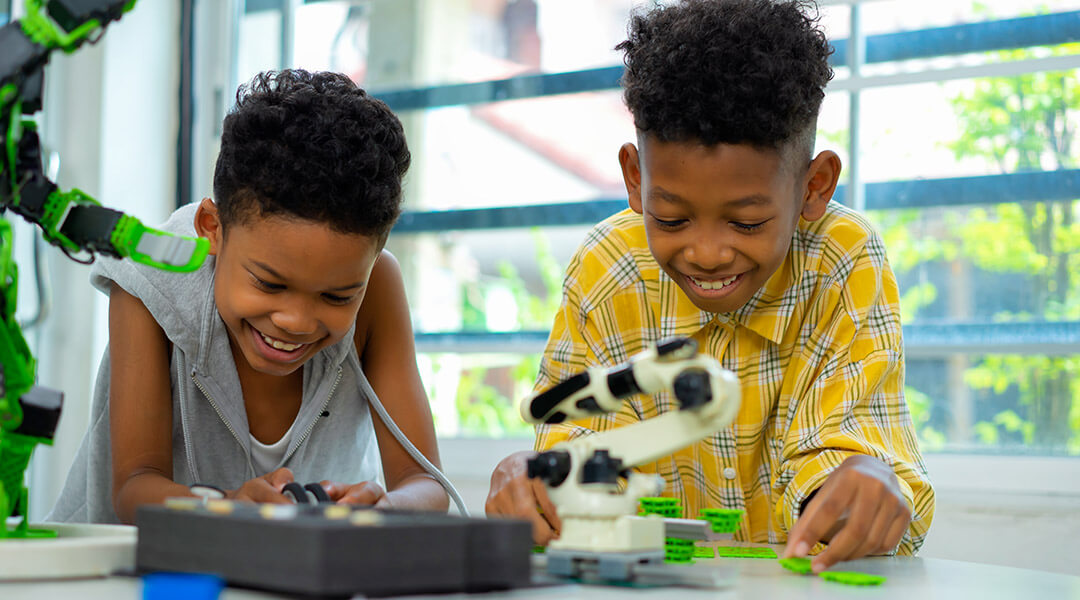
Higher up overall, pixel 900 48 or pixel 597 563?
pixel 900 48

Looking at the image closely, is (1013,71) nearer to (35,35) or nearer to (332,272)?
(332,272)

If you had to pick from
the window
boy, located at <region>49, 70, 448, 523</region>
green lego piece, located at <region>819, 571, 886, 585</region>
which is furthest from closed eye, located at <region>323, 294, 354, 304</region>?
the window

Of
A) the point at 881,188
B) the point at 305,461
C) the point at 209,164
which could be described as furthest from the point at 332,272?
the point at 209,164

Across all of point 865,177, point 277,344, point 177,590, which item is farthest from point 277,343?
point 865,177

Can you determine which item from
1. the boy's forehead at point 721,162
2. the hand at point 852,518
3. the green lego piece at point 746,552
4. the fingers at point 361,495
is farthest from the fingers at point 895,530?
the fingers at point 361,495

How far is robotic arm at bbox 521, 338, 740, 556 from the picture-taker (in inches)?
29.9

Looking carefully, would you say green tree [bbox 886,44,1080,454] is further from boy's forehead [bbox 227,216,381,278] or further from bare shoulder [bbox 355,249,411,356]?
boy's forehead [bbox 227,216,381,278]

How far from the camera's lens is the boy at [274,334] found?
3.81 feet

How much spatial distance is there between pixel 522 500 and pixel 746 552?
0.24 meters

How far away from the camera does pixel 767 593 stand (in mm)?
747

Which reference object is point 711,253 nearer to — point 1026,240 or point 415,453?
point 415,453

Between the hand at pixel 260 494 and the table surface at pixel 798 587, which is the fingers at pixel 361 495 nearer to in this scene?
the hand at pixel 260 494

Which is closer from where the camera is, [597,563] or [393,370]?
[597,563]

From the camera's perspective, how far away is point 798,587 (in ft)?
2.59
